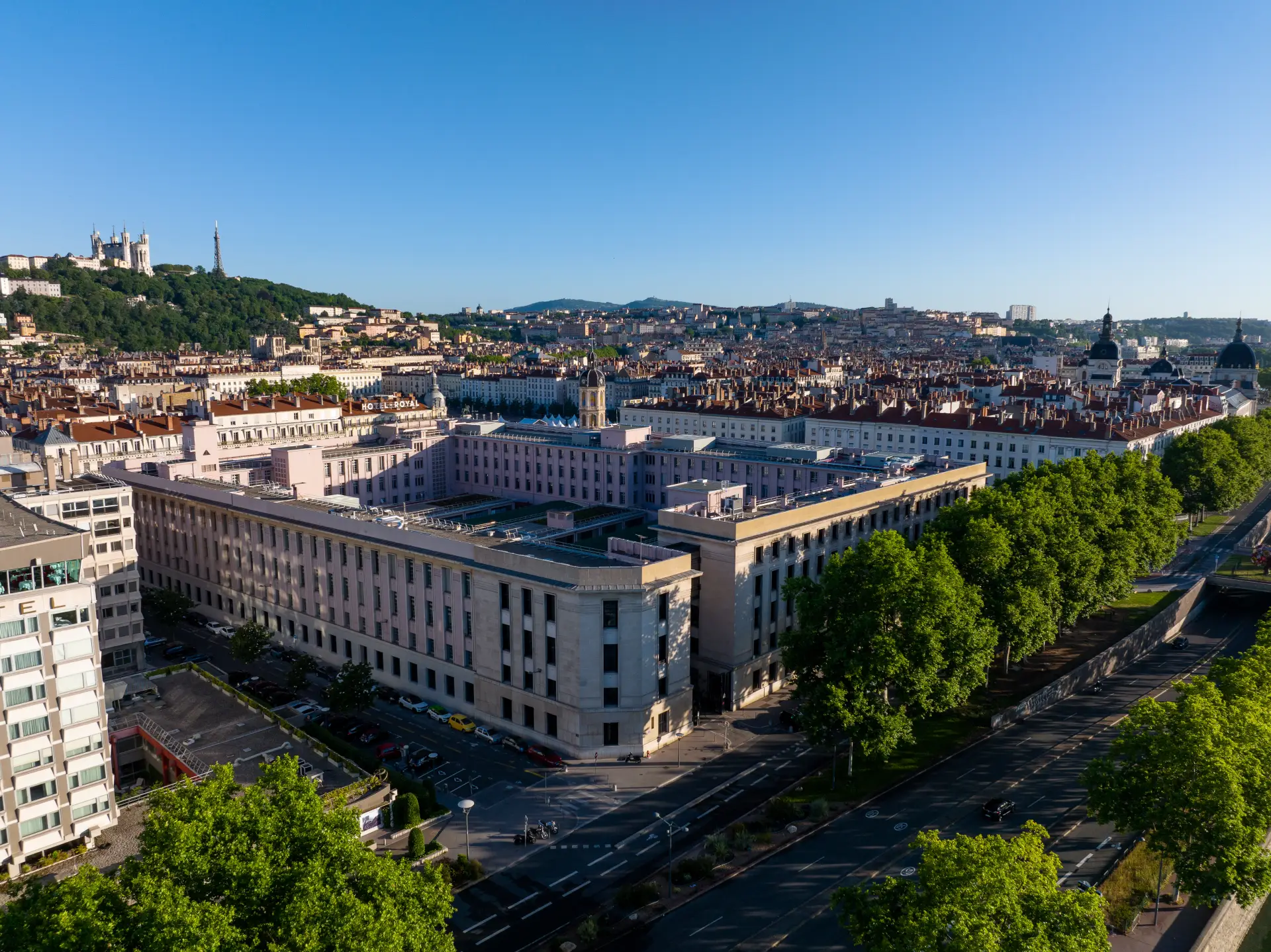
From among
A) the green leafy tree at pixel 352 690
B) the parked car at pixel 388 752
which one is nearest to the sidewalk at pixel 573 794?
the parked car at pixel 388 752

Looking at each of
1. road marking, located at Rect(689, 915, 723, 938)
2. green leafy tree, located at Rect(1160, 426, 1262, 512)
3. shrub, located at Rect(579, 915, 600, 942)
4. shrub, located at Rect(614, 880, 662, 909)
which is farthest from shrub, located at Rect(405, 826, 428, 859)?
green leafy tree, located at Rect(1160, 426, 1262, 512)

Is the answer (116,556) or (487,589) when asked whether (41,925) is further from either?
(116,556)

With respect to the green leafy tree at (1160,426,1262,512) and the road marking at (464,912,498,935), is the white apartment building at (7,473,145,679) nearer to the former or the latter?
the road marking at (464,912,498,935)

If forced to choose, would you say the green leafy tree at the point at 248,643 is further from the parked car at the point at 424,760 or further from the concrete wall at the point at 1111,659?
the concrete wall at the point at 1111,659

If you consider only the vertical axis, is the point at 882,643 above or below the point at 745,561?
below

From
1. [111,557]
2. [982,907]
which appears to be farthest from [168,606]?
[982,907]

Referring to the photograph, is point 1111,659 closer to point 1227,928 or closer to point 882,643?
point 1227,928

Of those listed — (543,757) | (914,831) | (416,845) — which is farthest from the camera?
(543,757)
